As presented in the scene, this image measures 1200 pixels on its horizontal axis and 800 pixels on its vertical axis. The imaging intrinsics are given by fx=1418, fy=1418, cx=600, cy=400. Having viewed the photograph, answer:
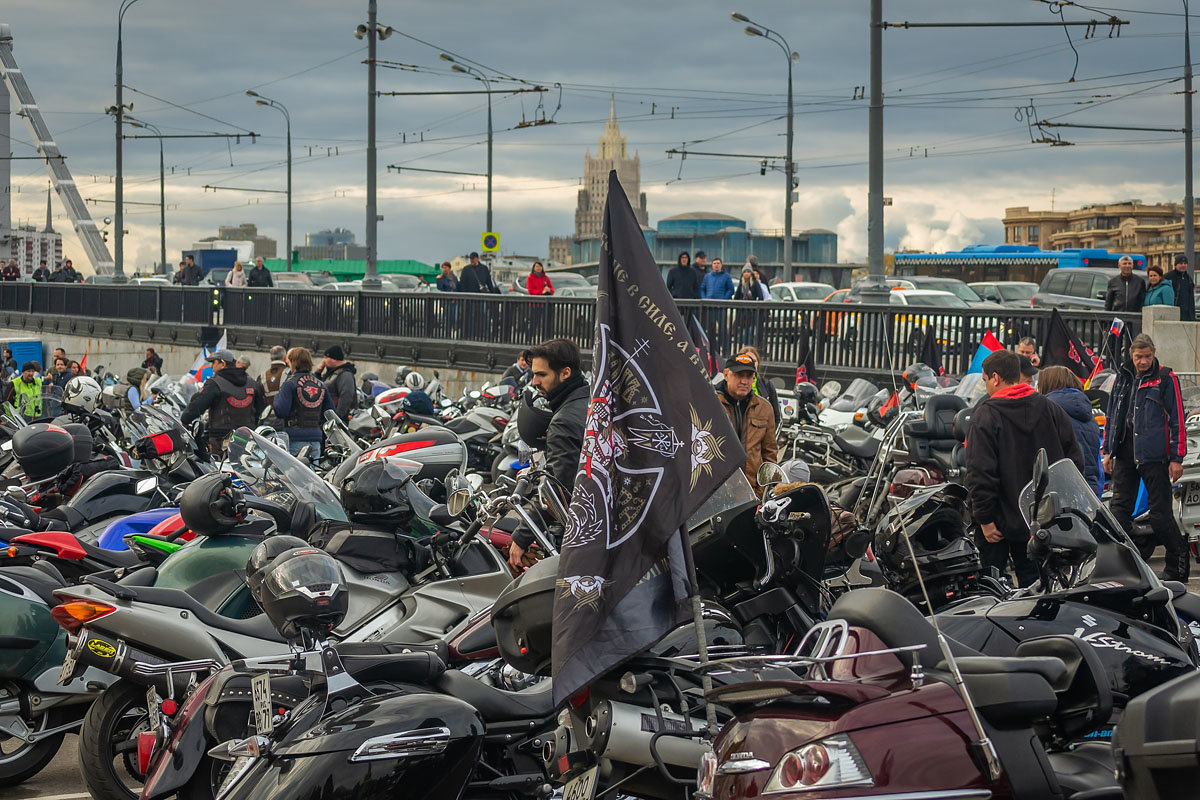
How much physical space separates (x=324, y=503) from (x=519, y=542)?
1.36 meters

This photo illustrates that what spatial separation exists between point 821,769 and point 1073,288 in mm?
28449

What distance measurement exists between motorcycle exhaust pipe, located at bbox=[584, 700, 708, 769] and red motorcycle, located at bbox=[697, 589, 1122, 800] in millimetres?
657

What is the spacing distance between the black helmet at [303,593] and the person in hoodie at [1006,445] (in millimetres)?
4256

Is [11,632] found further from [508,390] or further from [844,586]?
[508,390]

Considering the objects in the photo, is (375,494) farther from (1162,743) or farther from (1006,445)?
(1162,743)

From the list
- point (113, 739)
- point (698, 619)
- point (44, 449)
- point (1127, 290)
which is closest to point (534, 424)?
point (113, 739)

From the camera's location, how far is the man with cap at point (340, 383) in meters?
14.9

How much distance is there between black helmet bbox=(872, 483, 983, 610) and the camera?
250 inches

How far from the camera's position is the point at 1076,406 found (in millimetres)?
9383

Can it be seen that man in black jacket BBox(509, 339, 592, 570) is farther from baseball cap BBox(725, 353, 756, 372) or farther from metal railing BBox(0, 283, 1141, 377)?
metal railing BBox(0, 283, 1141, 377)

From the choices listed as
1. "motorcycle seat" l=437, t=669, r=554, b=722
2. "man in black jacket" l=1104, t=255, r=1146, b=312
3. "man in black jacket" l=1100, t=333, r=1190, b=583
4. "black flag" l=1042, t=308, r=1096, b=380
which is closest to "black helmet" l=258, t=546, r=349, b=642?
"motorcycle seat" l=437, t=669, r=554, b=722

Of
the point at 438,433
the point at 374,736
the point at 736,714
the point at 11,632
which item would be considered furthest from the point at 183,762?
the point at 438,433

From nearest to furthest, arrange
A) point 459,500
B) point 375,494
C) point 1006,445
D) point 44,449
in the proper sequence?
1. point 459,500
2. point 375,494
3. point 1006,445
4. point 44,449

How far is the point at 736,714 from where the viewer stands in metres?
3.45
